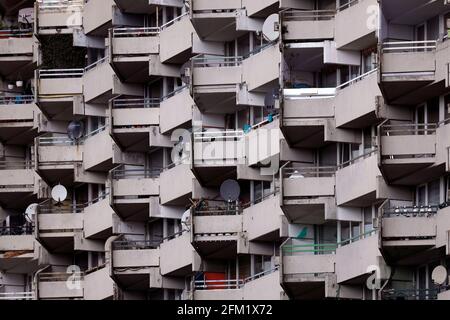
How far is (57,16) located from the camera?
342ft

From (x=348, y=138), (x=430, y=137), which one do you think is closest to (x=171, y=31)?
(x=348, y=138)

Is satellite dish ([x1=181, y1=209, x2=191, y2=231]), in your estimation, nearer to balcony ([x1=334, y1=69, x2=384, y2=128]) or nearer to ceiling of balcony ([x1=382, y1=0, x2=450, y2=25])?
balcony ([x1=334, y1=69, x2=384, y2=128])

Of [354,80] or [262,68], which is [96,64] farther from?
[354,80]

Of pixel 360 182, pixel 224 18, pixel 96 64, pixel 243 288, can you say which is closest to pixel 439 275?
pixel 360 182

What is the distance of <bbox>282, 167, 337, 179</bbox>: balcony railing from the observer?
83.7 meters

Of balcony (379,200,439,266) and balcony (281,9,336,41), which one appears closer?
balcony (379,200,439,266)

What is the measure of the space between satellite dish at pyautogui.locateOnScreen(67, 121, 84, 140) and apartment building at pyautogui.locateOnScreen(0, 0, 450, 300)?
20 centimetres

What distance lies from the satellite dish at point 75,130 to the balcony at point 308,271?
22.3 meters

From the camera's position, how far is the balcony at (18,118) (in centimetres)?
10788

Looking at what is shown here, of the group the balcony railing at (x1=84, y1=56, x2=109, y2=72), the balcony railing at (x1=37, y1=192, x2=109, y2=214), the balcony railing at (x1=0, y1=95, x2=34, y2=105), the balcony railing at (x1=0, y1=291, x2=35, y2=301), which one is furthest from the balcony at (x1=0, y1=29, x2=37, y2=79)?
the balcony railing at (x1=0, y1=291, x2=35, y2=301)

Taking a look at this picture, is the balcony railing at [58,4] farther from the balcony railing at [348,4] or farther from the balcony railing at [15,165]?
the balcony railing at [348,4]
